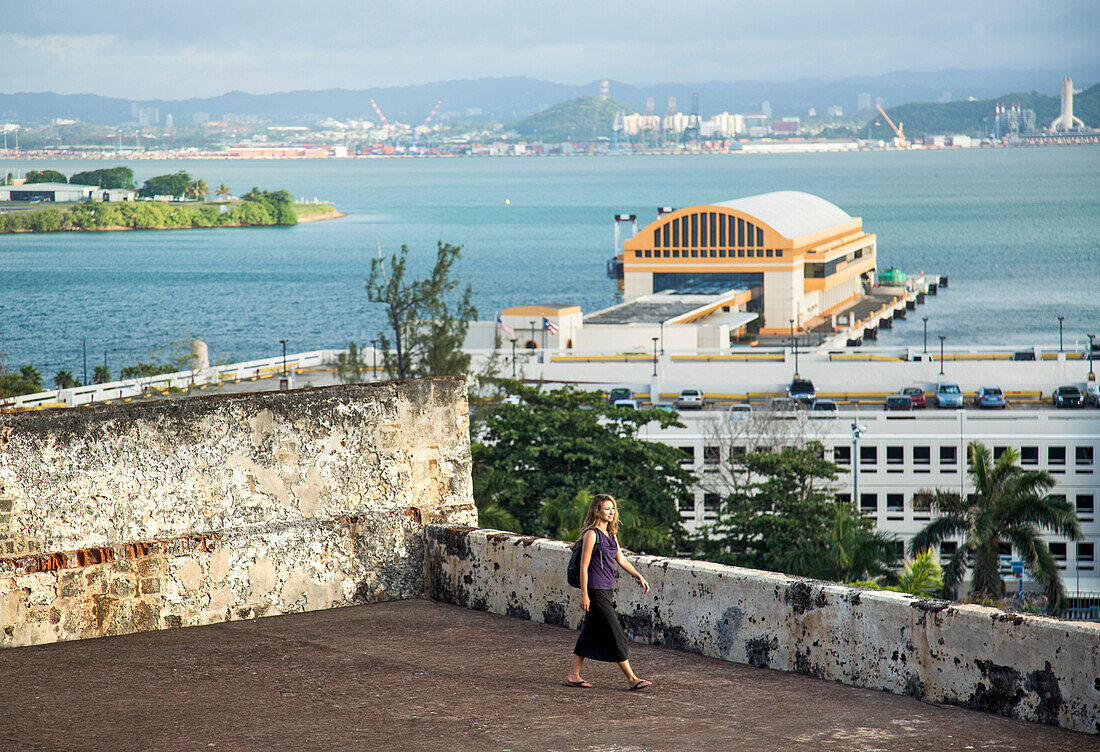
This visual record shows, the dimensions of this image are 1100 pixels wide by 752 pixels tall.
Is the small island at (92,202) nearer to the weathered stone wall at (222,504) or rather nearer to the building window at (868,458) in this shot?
the building window at (868,458)

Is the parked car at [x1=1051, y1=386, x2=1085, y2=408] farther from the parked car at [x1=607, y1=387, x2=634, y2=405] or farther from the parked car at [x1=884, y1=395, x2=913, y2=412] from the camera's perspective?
the parked car at [x1=607, y1=387, x2=634, y2=405]

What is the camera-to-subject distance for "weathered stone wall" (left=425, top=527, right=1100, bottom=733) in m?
6.86

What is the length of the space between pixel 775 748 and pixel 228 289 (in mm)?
132492

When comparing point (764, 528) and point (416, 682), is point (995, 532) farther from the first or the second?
point (416, 682)

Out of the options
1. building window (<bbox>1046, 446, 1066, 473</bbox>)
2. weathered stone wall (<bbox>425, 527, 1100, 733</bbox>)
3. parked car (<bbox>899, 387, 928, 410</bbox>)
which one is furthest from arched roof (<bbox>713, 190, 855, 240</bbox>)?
weathered stone wall (<bbox>425, 527, 1100, 733</bbox>)

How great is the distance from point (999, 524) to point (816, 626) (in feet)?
79.7

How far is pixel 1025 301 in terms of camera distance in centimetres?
11938

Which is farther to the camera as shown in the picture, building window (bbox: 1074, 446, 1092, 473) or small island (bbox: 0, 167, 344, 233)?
small island (bbox: 0, 167, 344, 233)

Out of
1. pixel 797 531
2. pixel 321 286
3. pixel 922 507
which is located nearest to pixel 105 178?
pixel 321 286

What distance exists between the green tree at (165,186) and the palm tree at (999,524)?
169m

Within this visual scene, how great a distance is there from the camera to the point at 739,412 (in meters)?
49.0

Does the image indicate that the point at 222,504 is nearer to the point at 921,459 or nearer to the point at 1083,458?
the point at 921,459

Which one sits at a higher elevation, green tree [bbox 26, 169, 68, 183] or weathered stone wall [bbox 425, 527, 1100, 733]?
green tree [bbox 26, 169, 68, 183]

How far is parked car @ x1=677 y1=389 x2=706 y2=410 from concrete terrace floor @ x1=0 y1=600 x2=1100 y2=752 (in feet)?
148
